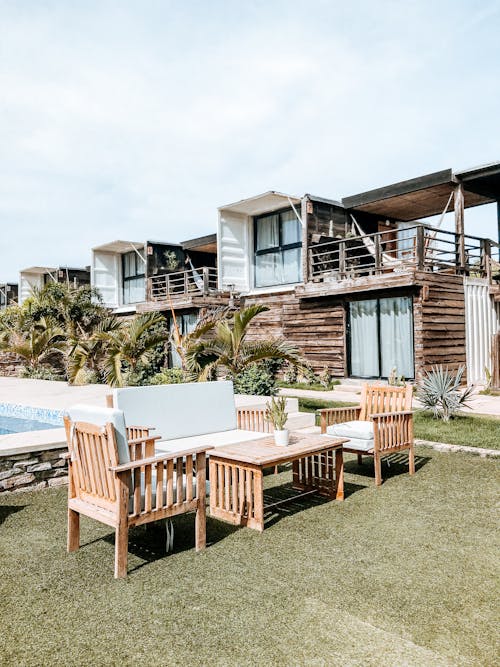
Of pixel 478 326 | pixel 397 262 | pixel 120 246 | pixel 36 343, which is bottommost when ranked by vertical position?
pixel 36 343

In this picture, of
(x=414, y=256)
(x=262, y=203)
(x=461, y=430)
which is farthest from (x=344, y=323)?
(x=461, y=430)

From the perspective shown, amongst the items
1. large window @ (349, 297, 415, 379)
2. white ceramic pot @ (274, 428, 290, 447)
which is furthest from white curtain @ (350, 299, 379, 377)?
white ceramic pot @ (274, 428, 290, 447)

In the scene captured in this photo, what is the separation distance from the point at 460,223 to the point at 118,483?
42.3 ft

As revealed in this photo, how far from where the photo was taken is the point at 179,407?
18.1 ft

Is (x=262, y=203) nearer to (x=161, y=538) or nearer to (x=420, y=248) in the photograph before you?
(x=420, y=248)

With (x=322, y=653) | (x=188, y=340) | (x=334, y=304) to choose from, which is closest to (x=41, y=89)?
(x=188, y=340)

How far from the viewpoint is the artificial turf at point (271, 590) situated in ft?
8.50

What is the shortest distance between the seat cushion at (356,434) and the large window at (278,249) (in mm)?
12081

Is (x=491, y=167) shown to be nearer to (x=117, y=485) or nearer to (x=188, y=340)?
(x=188, y=340)

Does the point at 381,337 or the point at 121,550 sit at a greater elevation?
the point at 381,337

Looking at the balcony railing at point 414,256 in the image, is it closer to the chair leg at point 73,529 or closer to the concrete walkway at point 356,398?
the concrete walkway at point 356,398

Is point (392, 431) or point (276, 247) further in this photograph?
point (276, 247)

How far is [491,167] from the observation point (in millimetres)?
13273

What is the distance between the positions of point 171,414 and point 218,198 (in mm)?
21465
